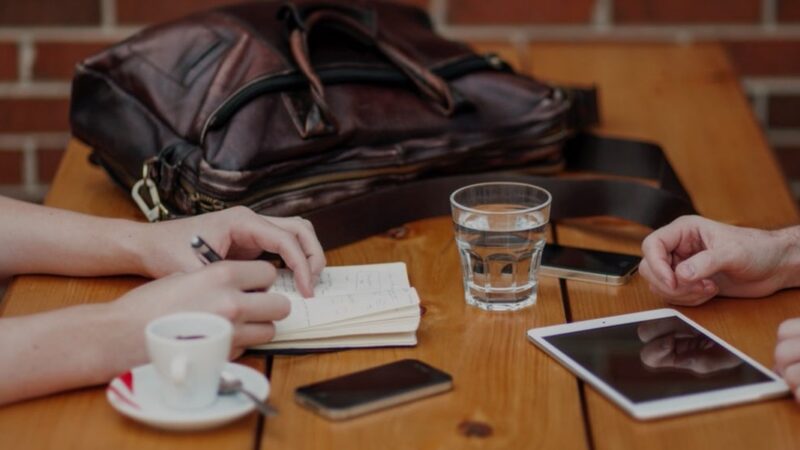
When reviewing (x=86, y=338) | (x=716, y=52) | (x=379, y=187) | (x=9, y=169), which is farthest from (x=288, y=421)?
(x=9, y=169)

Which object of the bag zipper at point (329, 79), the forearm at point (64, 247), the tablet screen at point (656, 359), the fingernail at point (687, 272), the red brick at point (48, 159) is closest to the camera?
the tablet screen at point (656, 359)

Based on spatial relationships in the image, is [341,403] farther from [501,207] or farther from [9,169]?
[9,169]

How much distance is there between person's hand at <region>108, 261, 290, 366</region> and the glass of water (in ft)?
0.76

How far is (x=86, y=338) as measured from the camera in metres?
1.04

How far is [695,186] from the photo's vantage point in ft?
5.49

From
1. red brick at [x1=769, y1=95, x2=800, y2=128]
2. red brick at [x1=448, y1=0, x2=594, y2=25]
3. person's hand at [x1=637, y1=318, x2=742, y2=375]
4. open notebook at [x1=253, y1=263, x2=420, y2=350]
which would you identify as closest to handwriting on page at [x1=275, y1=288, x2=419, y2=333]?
open notebook at [x1=253, y1=263, x2=420, y2=350]

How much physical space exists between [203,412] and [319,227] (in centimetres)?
49

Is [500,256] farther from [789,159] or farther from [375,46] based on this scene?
[789,159]

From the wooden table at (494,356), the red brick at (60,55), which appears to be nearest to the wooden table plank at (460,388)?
the wooden table at (494,356)

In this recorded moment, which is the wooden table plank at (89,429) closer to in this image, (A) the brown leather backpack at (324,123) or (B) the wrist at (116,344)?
(B) the wrist at (116,344)

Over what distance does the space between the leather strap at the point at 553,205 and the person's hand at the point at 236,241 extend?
0.54 feet

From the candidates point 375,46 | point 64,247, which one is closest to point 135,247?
point 64,247

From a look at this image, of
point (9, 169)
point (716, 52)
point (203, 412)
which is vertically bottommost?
point (9, 169)

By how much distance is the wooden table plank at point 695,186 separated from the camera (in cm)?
99
